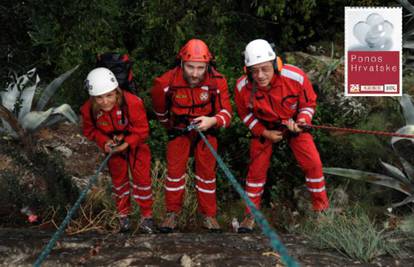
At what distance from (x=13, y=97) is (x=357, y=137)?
3.84 m

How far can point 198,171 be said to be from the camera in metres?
4.72

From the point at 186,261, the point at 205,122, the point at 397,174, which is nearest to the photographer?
the point at 186,261

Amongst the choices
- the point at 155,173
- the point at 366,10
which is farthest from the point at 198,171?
the point at 366,10

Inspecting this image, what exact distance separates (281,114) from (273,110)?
0.07 meters

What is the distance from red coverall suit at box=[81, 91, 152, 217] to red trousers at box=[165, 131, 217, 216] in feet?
0.63

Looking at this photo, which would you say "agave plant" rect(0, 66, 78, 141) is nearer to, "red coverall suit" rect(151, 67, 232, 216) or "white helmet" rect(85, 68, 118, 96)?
"red coverall suit" rect(151, 67, 232, 216)

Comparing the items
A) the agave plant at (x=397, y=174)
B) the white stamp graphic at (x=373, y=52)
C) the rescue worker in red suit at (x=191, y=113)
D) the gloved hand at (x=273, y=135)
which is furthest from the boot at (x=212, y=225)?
the white stamp graphic at (x=373, y=52)

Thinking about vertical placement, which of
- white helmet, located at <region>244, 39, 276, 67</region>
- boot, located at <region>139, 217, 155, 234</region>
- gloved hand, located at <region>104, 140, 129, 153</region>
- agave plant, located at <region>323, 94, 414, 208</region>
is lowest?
boot, located at <region>139, 217, 155, 234</region>

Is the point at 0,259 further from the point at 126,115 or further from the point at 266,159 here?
the point at 266,159

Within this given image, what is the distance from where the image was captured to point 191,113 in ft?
14.8

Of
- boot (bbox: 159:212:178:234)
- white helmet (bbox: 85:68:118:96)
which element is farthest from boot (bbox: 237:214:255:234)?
white helmet (bbox: 85:68:118:96)

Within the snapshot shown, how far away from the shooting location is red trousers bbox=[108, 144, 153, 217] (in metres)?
4.57

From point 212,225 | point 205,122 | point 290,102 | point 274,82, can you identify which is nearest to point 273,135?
point 290,102

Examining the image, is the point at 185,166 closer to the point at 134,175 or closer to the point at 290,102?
the point at 134,175
